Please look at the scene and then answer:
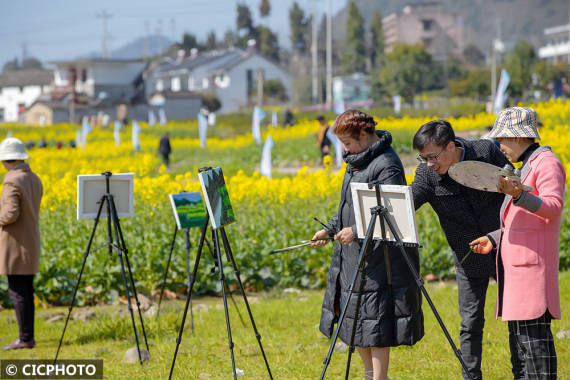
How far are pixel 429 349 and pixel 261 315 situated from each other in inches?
74.5

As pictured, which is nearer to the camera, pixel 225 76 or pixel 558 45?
pixel 225 76

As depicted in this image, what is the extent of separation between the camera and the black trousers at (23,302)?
21.7 feet

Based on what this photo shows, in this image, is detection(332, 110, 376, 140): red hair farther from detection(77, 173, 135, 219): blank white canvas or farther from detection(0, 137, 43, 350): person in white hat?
detection(0, 137, 43, 350): person in white hat

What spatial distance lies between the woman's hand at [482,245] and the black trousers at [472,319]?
1.75 ft

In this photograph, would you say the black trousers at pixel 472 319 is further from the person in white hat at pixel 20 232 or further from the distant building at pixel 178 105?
the distant building at pixel 178 105

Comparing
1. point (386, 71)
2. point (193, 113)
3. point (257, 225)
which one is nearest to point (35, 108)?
point (193, 113)

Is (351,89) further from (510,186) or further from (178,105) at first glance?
(510,186)

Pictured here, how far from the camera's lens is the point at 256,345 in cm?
645

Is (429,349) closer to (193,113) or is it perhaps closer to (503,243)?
(503,243)

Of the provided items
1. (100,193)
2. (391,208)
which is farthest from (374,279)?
(100,193)

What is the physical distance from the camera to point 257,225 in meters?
8.92

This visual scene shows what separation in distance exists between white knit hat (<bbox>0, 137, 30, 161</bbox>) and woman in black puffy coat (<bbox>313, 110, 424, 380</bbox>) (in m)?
3.37

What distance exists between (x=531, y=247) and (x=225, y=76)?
8040 centimetres

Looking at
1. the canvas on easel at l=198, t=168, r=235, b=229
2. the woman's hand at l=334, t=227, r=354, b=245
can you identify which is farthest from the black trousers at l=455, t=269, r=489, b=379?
the canvas on easel at l=198, t=168, r=235, b=229
